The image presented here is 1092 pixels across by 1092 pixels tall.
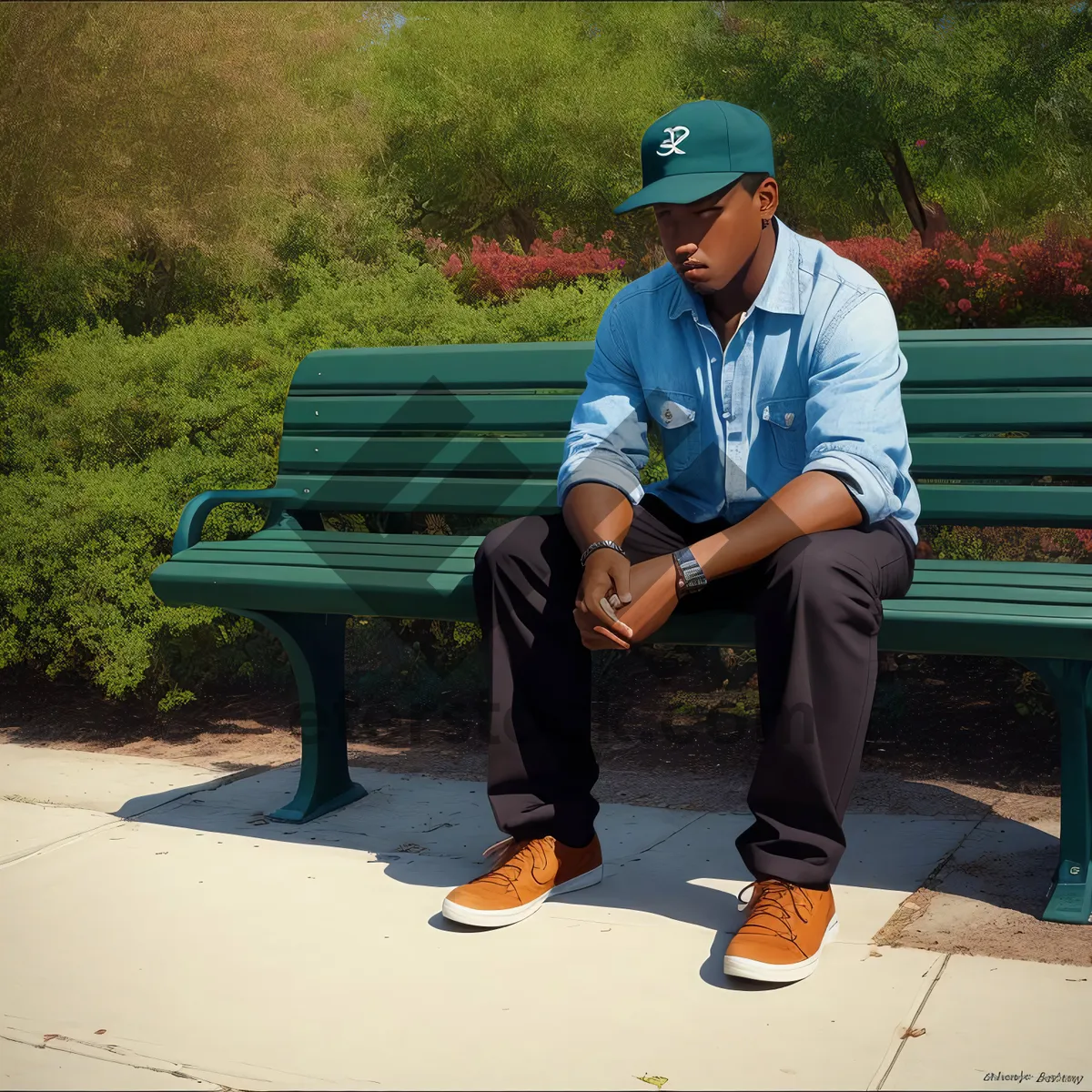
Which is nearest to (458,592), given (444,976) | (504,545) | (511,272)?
(504,545)

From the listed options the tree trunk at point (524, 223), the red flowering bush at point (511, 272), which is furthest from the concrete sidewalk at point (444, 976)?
the tree trunk at point (524, 223)

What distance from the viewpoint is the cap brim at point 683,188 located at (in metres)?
2.91

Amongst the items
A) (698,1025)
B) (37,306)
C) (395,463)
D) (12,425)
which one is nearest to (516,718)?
(698,1025)

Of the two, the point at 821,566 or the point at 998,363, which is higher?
the point at 998,363

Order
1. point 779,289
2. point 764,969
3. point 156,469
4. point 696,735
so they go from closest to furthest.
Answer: point 764,969
point 779,289
point 696,735
point 156,469

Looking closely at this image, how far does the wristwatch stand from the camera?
9.33 feet

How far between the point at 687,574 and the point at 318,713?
1403 millimetres

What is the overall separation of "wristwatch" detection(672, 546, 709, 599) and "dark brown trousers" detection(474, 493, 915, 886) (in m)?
0.14

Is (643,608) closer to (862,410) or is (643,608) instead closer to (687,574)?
(687,574)

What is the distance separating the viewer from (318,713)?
3811 millimetres

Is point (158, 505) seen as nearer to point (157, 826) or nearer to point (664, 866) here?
point (157, 826)

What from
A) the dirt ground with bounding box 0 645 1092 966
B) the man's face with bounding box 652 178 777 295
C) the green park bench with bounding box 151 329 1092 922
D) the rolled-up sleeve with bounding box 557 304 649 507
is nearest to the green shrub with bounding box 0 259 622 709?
the dirt ground with bounding box 0 645 1092 966

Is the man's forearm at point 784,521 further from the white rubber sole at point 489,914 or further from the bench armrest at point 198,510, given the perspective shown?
the bench armrest at point 198,510

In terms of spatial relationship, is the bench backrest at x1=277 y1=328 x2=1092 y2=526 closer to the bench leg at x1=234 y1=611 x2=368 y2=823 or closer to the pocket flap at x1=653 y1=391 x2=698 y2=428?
the bench leg at x1=234 y1=611 x2=368 y2=823
